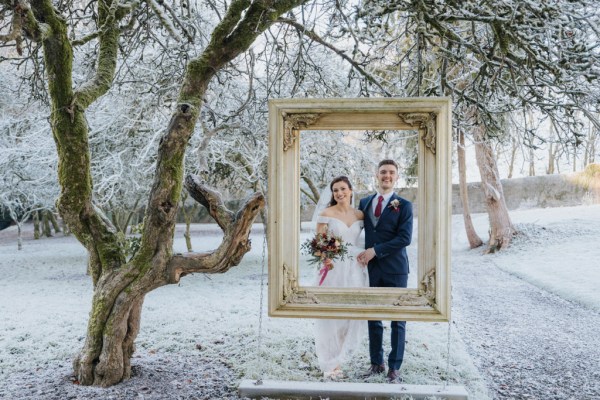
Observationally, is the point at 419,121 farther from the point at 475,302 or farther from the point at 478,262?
the point at 478,262

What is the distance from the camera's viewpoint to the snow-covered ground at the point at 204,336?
171 inches

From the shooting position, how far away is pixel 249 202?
3934mm

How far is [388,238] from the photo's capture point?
389 cm

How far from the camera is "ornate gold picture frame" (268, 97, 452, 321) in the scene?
366cm

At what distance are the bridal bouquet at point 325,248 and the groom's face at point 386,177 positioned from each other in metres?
0.50

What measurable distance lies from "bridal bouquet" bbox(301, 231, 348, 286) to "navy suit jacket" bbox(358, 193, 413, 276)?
0.64ft

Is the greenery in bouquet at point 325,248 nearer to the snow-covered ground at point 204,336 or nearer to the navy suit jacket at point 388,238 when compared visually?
the navy suit jacket at point 388,238

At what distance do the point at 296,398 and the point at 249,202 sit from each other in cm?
149

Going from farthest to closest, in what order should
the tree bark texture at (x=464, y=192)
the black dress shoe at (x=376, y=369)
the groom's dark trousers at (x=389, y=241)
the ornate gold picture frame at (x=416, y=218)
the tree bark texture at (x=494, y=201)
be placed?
the tree bark texture at (x=494, y=201)
the tree bark texture at (x=464, y=192)
the black dress shoe at (x=376, y=369)
the groom's dark trousers at (x=389, y=241)
the ornate gold picture frame at (x=416, y=218)

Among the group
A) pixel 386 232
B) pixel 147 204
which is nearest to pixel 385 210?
pixel 386 232

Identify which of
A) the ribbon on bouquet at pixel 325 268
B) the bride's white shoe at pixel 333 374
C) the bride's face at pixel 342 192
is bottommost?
the bride's white shoe at pixel 333 374

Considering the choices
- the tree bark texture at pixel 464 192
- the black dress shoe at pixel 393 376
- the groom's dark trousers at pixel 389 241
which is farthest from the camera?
Answer: the tree bark texture at pixel 464 192

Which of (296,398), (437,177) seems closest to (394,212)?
(437,177)

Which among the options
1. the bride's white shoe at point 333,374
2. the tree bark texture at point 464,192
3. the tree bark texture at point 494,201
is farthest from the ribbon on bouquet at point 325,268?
the tree bark texture at point 494,201
